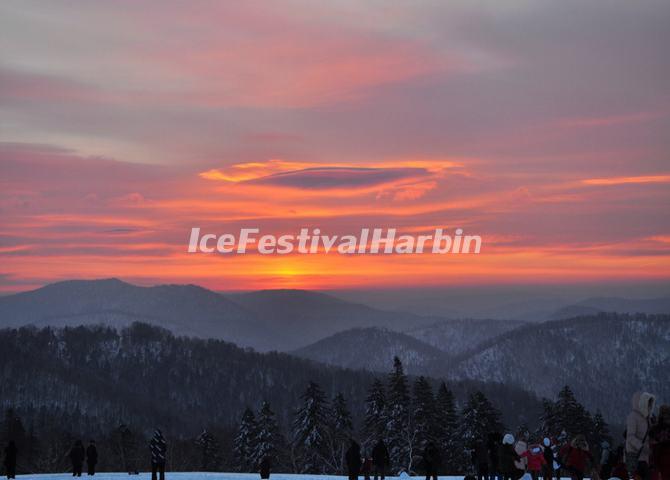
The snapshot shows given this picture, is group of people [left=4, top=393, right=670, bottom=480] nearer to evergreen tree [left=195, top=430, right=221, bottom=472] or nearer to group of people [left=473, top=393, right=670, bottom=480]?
group of people [left=473, top=393, right=670, bottom=480]

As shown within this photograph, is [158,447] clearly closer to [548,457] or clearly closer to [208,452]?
[548,457]

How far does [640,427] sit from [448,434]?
58.9 meters

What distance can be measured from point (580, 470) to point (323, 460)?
5369cm

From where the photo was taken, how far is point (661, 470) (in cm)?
1452

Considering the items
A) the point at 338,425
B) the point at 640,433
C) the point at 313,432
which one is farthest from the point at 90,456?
the point at 338,425

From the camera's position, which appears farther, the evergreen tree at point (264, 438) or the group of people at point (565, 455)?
the evergreen tree at point (264, 438)

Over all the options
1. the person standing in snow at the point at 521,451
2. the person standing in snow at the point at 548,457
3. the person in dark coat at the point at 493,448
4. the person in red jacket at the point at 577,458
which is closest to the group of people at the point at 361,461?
the person in dark coat at the point at 493,448

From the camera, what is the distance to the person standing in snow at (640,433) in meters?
16.3

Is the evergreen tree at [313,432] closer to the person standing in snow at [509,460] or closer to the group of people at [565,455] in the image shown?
the group of people at [565,455]

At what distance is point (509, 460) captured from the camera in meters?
27.3

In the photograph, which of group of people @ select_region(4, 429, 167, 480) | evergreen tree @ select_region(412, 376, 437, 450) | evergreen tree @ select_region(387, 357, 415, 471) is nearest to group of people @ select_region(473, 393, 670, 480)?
group of people @ select_region(4, 429, 167, 480)

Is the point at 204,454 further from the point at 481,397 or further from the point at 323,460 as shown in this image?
the point at 481,397

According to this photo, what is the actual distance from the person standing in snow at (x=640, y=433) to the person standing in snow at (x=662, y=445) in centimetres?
150

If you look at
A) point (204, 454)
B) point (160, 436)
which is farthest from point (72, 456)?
point (204, 454)
